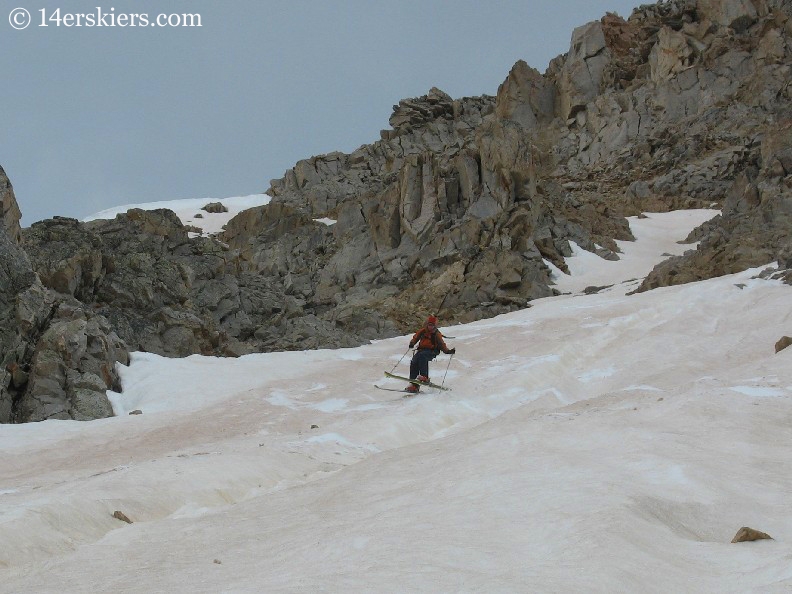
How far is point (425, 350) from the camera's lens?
59.4 feet

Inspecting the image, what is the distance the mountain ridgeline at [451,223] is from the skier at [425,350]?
24.8 feet

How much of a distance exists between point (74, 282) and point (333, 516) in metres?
23.0

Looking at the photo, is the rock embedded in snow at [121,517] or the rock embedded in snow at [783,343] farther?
the rock embedded in snow at [783,343]

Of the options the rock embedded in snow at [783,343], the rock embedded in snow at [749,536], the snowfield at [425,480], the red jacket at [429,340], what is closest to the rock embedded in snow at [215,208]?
the snowfield at [425,480]

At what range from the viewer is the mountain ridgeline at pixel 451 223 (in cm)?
2397

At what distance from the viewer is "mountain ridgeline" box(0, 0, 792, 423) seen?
944 inches

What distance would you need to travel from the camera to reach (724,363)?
1828 cm

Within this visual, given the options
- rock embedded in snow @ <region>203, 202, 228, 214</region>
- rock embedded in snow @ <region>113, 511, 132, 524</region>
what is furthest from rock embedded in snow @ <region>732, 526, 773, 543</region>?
rock embedded in snow @ <region>203, 202, 228, 214</region>

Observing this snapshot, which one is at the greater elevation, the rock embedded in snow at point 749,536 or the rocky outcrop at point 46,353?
the rocky outcrop at point 46,353

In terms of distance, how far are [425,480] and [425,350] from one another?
380 inches

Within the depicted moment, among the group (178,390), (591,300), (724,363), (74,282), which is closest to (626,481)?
(724,363)

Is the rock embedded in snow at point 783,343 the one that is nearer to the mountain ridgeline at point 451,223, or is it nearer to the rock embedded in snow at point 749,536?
the mountain ridgeline at point 451,223

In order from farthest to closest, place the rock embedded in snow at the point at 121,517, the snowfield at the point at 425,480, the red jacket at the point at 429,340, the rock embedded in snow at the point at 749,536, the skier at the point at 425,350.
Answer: the red jacket at the point at 429,340 → the skier at the point at 425,350 → the rock embedded in snow at the point at 121,517 → the rock embedded in snow at the point at 749,536 → the snowfield at the point at 425,480

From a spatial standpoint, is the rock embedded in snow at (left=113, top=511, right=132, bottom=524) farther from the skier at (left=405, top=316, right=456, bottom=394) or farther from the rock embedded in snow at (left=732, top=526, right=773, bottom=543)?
the skier at (left=405, top=316, right=456, bottom=394)
